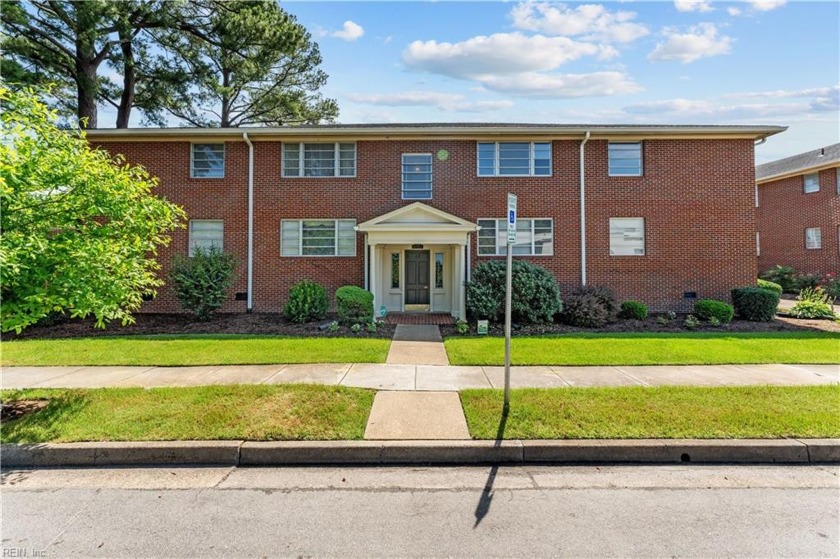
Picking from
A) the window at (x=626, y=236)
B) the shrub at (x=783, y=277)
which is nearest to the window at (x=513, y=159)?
the window at (x=626, y=236)

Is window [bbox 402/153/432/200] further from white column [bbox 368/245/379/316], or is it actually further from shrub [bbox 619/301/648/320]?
shrub [bbox 619/301/648/320]

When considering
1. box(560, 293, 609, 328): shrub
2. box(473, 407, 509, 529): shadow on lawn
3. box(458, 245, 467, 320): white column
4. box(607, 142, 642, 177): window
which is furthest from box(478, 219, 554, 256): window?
box(473, 407, 509, 529): shadow on lawn

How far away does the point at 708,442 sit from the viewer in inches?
166

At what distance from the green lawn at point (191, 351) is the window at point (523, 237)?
588cm

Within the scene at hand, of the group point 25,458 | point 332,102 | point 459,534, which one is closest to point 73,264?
point 25,458

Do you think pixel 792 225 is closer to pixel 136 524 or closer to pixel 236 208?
pixel 236 208

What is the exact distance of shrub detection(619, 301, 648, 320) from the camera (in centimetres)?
1270

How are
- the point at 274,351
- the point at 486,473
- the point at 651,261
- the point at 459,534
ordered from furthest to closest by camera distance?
1. the point at 651,261
2. the point at 274,351
3. the point at 486,473
4. the point at 459,534

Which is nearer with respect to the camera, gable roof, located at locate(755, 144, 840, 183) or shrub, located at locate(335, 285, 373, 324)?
shrub, located at locate(335, 285, 373, 324)

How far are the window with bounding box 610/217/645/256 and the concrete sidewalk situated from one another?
6.90 metres

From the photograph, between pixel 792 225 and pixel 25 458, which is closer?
pixel 25 458

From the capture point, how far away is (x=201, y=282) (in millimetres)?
11914

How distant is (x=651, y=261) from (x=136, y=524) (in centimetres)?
1472

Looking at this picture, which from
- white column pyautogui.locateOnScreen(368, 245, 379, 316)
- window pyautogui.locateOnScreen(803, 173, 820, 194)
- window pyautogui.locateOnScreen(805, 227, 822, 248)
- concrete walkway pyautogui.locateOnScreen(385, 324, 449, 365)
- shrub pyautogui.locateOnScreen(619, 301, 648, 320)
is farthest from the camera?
window pyautogui.locateOnScreen(803, 173, 820, 194)
